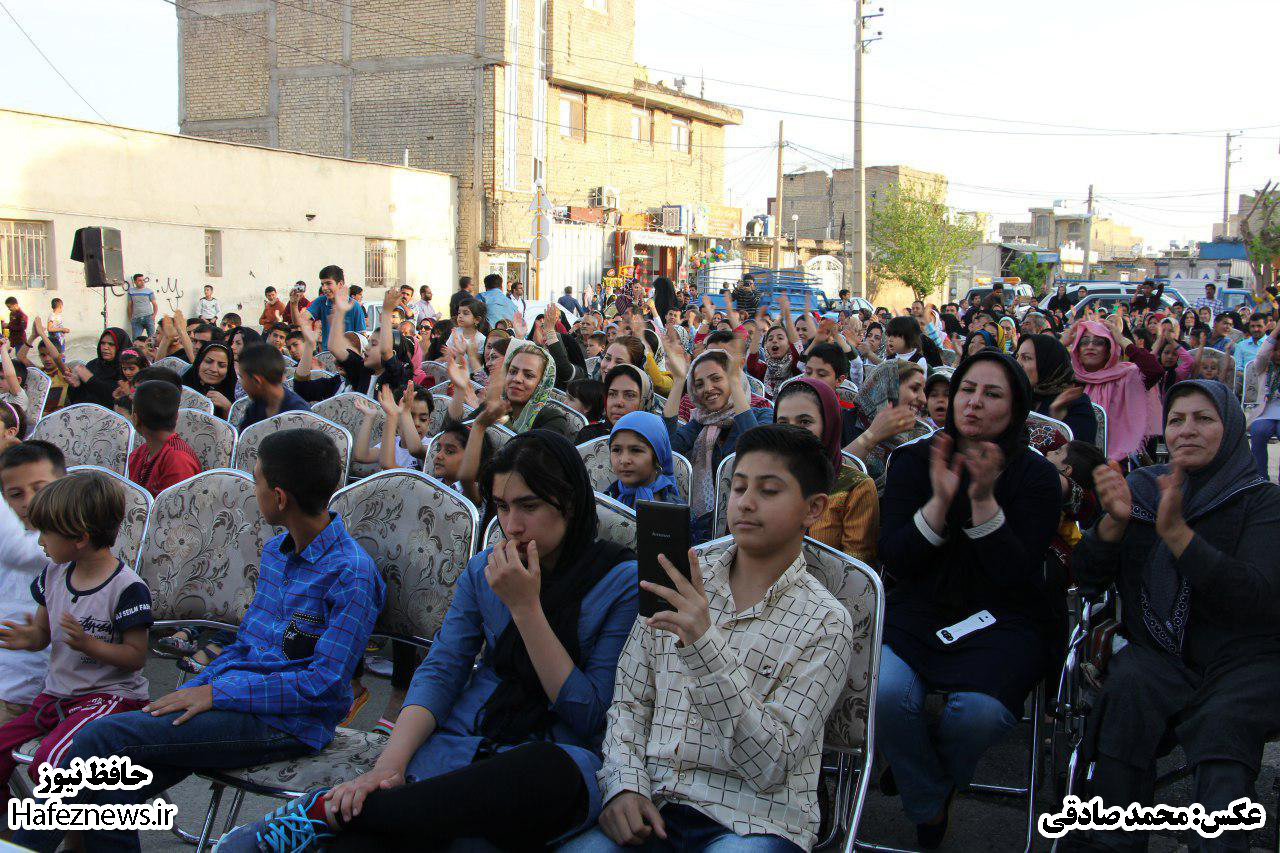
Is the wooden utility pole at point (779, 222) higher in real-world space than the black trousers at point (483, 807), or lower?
higher

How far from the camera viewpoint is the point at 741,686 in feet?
7.62

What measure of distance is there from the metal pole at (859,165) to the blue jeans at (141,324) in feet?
49.4

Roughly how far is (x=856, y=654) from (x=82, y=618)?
2467mm

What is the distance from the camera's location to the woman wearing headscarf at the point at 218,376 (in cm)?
703

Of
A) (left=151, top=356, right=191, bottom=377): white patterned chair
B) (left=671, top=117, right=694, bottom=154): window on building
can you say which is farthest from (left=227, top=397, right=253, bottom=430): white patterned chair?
(left=671, top=117, right=694, bottom=154): window on building

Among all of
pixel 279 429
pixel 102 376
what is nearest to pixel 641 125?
pixel 102 376

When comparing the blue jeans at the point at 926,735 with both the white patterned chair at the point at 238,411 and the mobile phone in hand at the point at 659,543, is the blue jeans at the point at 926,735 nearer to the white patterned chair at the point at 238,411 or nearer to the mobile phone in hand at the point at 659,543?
the mobile phone in hand at the point at 659,543

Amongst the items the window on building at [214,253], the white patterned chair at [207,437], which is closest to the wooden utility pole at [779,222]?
the window on building at [214,253]

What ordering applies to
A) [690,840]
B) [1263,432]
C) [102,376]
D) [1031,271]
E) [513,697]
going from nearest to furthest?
1. [690,840]
2. [513,697]
3. [1263,432]
4. [102,376]
5. [1031,271]

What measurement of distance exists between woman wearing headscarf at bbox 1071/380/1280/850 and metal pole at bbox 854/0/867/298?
20.5 metres

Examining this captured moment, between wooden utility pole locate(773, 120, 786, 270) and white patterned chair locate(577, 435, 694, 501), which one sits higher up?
wooden utility pole locate(773, 120, 786, 270)

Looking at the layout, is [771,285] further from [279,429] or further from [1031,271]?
[279,429]

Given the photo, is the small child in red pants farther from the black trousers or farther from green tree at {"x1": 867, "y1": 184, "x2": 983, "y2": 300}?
green tree at {"x1": 867, "y1": 184, "x2": 983, "y2": 300}

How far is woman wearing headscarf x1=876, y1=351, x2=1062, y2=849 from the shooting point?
319 cm
